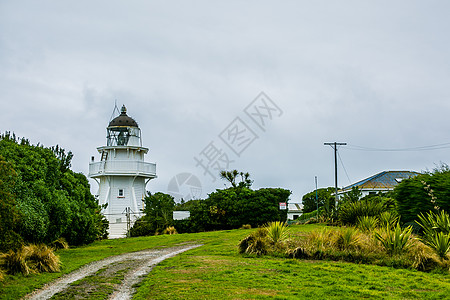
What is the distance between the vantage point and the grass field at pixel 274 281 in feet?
31.8

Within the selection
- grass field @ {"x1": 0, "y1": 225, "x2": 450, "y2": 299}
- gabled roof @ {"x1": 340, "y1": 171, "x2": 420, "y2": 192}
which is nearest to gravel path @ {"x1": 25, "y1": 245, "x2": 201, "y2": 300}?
grass field @ {"x1": 0, "y1": 225, "x2": 450, "y2": 299}

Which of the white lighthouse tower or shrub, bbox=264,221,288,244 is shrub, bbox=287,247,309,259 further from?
the white lighthouse tower

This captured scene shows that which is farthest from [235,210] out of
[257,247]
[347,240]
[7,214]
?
[7,214]

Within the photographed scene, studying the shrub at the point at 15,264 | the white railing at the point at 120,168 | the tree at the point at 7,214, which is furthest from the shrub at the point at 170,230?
the shrub at the point at 15,264

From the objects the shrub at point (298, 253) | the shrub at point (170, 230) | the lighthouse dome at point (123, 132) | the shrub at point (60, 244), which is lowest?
the shrub at point (298, 253)

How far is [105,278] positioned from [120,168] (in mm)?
26170

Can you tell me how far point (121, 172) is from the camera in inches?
1481

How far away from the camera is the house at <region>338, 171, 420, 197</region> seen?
182 feet

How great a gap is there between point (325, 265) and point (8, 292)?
27.3 ft

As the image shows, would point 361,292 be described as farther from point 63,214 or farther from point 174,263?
point 63,214

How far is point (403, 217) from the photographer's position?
19.9 metres

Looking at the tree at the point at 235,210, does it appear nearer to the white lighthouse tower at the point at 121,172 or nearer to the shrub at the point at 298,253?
the white lighthouse tower at the point at 121,172

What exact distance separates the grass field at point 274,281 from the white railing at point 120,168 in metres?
23.8

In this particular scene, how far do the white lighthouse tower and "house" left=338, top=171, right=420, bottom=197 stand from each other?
2806 centimetres
